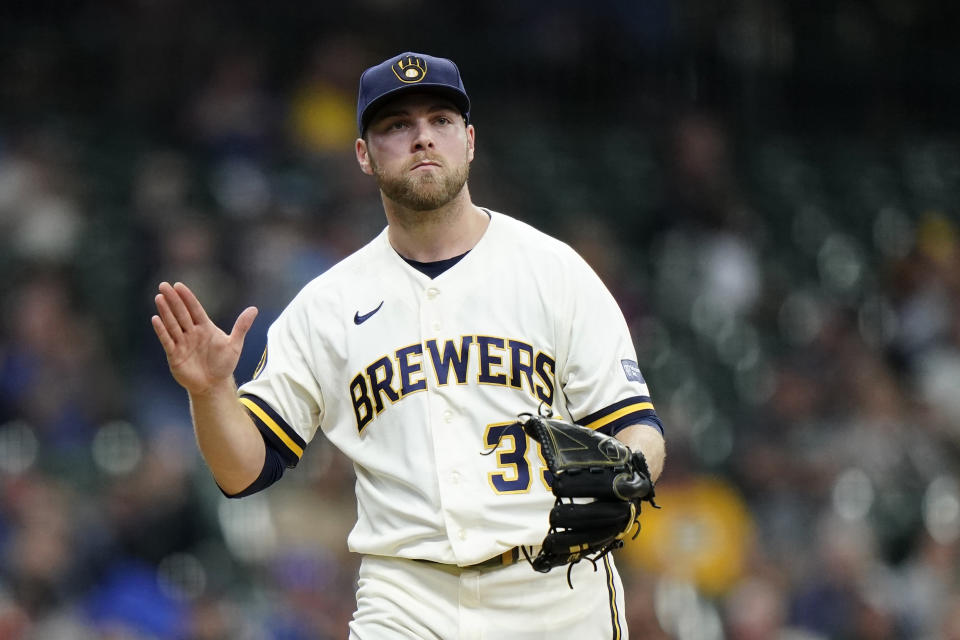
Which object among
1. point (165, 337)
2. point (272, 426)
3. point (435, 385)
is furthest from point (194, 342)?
point (435, 385)

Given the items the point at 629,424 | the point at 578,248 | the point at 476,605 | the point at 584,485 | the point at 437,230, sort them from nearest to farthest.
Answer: the point at 584,485
the point at 476,605
the point at 629,424
the point at 437,230
the point at 578,248

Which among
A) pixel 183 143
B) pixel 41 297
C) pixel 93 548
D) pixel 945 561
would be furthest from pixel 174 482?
pixel 945 561

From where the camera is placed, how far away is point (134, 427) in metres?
6.93

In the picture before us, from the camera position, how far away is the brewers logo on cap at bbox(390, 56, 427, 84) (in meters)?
3.45

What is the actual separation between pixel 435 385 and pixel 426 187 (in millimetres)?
473

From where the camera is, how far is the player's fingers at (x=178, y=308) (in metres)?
3.33

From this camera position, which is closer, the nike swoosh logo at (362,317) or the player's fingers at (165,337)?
the player's fingers at (165,337)

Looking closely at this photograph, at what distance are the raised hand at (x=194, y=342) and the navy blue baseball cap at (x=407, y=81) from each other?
60 centimetres

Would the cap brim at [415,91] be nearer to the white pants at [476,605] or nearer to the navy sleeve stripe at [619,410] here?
the navy sleeve stripe at [619,410]

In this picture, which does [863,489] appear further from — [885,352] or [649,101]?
[649,101]

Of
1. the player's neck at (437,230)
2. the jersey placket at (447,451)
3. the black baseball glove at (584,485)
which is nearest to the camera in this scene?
the black baseball glove at (584,485)

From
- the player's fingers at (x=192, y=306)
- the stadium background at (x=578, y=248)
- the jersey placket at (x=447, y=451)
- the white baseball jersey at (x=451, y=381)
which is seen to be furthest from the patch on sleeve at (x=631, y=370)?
the stadium background at (x=578, y=248)

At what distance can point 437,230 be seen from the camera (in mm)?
3566

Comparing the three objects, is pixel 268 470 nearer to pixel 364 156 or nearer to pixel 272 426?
pixel 272 426
